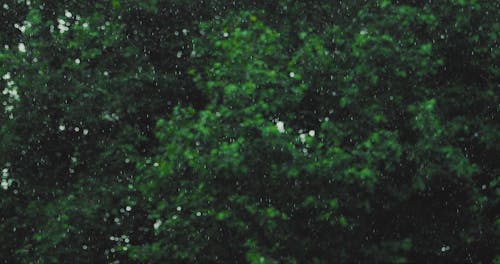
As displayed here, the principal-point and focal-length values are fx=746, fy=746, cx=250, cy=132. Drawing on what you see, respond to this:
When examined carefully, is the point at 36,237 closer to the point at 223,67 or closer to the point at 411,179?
the point at 223,67

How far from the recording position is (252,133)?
11.5m

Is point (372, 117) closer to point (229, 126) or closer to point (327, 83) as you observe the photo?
point (327, 83)

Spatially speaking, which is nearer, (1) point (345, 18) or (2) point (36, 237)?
(2) point (36, 237)

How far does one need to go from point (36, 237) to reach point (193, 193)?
3.25 meters

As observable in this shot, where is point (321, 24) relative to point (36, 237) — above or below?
above

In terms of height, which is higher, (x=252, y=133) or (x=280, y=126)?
(x=280, y=126)

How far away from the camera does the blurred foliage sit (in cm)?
1165

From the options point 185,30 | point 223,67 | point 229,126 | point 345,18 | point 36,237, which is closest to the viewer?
point 229,126

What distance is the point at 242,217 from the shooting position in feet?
38.2

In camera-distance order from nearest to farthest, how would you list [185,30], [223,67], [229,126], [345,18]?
[229,126], [223,67], [345,18], [185,30]

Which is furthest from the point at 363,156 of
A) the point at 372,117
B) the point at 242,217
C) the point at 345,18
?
the point at 345,18

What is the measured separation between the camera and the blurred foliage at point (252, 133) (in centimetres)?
1165

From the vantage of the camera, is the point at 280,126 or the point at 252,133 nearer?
the point at 252,133

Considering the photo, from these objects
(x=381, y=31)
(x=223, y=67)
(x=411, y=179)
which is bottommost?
(x=411, y=179)
